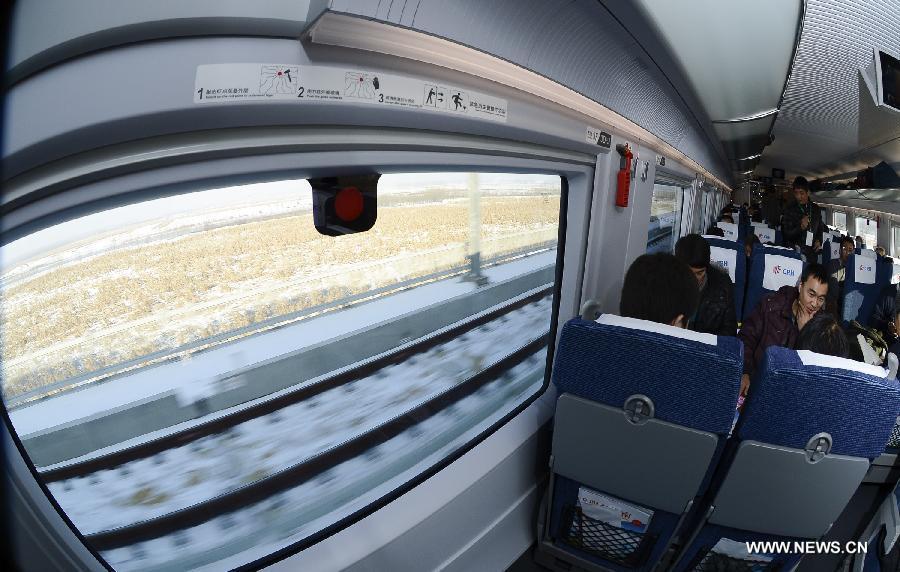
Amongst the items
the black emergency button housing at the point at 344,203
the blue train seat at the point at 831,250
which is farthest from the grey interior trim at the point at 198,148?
the blue train seat at the point at 831,250

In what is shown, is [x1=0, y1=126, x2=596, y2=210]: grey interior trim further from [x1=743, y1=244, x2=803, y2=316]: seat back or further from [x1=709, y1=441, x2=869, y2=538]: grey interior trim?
[x1=743, y1=244, x2=803, y2=316]: seat back

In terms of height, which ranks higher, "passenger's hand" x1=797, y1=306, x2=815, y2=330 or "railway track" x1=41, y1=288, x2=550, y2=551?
"passenger's hand" x1=797, y1=306, x2=815, y2=330

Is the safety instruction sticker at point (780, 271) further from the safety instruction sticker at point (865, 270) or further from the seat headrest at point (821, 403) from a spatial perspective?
the seat headrest at point (821, 403)

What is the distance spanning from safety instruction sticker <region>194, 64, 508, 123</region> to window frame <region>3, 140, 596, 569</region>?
5.5 inches

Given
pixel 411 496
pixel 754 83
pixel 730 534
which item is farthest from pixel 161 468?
pixel 754 83

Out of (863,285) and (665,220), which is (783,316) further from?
(665,220)

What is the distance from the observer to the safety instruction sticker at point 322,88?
81cm

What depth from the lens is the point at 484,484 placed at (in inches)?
77.7

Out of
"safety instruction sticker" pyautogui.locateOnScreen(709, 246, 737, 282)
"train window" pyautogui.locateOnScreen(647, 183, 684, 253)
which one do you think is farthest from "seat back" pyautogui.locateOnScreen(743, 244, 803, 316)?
"train window" pyautogui.locateOnScreen(647, 183, 684, 253)

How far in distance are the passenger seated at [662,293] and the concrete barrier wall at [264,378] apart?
2.74m

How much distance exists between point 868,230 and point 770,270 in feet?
33.4

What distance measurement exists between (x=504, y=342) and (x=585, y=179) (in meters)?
4.59

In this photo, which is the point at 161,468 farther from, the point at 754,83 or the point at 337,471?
the point at 754,83

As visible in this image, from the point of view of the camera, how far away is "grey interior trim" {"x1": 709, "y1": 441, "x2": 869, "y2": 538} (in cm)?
144
